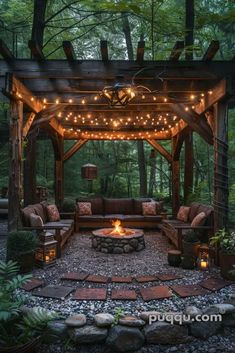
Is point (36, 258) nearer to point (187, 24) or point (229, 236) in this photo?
point (229, 236)

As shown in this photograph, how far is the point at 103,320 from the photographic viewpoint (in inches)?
121

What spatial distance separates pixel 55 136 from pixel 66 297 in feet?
19.9

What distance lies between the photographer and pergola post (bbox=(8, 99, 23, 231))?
16.2 feet

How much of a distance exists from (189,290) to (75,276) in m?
1.75

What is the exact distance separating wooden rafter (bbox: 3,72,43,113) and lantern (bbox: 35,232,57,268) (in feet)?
8.00

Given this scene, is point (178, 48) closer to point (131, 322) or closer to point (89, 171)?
point (131, 322)

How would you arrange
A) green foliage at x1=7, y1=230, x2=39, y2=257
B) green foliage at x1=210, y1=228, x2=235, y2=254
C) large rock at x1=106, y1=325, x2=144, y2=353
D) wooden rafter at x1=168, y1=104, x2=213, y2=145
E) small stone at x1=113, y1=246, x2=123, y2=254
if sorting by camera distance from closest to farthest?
large rock at x1=106, y1=325, x2=144, y2=353 → green foliage at x1=210, y1=228, x2=235, y2=254 → green foliage at x1=7, y1=230, x2=39, y2=257 → wooden rafter at x1=168, y1=104, x2=213, y2=145 → small stone at x1=113, y1=246, x2=123, y2=254

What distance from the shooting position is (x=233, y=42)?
9.30 metres

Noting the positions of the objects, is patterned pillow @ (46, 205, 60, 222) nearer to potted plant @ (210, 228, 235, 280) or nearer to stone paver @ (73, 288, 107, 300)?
stone paver @ (73, 288, 107, 300)

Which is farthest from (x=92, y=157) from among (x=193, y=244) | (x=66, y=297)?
(x=66, y=297)

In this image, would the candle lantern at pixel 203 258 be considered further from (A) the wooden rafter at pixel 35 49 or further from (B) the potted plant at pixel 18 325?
(A) the wooden rafter at pixel 35 49

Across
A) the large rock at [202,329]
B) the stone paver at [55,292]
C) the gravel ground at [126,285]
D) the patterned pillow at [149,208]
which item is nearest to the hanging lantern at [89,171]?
the patterned pillow at [149,208]

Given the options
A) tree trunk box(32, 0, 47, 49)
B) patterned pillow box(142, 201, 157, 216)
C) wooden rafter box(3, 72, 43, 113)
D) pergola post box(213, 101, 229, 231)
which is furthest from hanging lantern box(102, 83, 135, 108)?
patterned pillow box(142, 201, 157, 216)

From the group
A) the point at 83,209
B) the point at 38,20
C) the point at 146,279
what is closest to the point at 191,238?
the point at 146,279
